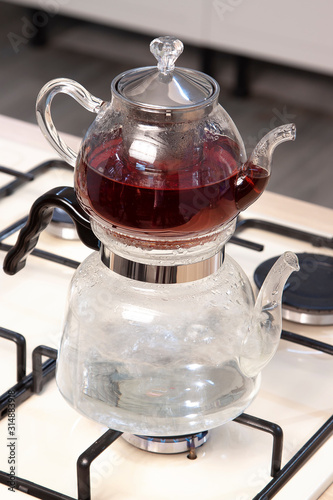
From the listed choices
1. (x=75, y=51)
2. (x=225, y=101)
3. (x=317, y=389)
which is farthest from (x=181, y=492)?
(x=75, y=51)

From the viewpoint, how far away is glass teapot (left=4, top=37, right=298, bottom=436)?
58 centimetres

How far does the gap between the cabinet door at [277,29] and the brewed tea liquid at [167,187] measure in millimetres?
1813

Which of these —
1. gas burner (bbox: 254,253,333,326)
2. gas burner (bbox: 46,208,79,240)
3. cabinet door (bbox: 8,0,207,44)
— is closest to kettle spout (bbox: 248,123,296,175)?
gas burner (bbox: 254,253,333,326)

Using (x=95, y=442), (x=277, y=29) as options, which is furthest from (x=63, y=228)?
(x=277, y=29)

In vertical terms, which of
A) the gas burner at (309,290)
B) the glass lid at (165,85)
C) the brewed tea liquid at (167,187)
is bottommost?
the gas burner at (309,290)

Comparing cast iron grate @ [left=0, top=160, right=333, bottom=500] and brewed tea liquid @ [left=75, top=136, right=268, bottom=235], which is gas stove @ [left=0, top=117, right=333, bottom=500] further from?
brewed tea liquid @ [left=75, top=136, right=268, bottom=235]

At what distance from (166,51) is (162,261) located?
0.50 feet

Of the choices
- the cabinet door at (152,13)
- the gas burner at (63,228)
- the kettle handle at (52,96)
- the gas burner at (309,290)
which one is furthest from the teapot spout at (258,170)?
the cabinet door at (152,13)

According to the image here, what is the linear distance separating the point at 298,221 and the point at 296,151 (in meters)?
1.68

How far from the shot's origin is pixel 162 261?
612 mm

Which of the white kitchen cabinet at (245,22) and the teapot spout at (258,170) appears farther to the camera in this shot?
the white kitchen cabinet at (245,22)

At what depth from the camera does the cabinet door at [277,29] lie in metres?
2.33

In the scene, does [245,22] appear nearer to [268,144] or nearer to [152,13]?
[152,13]

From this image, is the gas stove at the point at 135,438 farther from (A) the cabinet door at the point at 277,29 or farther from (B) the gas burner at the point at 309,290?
(A) the cabinet door at the point at 277,29
